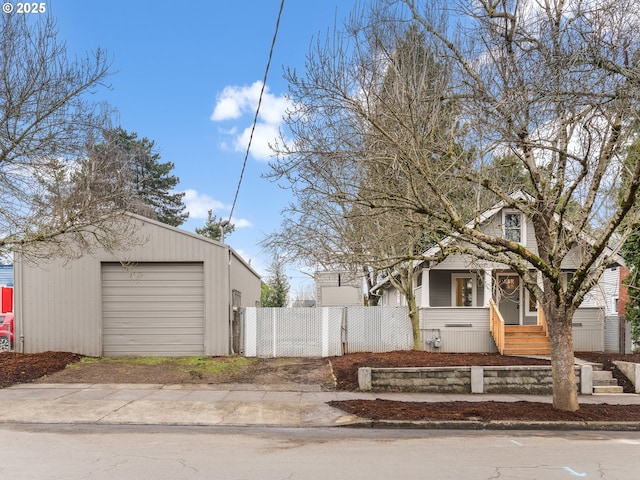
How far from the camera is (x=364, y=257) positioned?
387 inches

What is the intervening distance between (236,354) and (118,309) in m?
3.93

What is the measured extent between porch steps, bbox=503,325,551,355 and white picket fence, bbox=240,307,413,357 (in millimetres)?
3147

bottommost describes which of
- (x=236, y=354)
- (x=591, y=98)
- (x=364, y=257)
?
(x=236, y=354)

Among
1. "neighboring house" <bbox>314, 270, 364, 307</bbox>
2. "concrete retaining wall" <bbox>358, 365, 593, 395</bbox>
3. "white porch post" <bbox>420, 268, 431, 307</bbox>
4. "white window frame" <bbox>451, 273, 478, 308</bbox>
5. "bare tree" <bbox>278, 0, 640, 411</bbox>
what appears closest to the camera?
"bare tree" <bbox>278, 0, 640, 411</bbox>

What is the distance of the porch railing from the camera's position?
15672 mm

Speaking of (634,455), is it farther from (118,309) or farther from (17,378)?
(118,309)

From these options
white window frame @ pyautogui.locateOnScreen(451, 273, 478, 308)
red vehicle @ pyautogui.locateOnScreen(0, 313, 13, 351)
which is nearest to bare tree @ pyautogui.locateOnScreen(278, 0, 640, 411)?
white window frame @ pyautogui.locateOnScreen(451, 273, 478, 308)

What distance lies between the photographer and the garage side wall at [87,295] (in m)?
14.8

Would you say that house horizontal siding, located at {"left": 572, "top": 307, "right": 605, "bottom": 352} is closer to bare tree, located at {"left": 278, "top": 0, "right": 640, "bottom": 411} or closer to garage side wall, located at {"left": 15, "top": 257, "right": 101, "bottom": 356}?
bare tree, located at {"left": 278, "top": 0, "right": 640, "bottom": 411}

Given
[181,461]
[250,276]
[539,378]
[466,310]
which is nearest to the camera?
[181,461]

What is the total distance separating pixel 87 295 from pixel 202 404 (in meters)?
7.49

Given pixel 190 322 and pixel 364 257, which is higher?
pixel 364 257

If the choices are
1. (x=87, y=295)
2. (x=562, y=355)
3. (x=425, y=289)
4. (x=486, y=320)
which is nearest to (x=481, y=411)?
(x=562, y=355)

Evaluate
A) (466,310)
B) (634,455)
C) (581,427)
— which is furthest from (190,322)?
(634,455)
